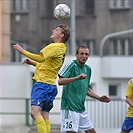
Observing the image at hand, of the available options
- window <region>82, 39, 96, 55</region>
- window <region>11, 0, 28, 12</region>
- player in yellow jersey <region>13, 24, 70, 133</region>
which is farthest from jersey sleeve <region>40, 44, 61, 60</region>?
window <region>11, 0, 28, 12</region>

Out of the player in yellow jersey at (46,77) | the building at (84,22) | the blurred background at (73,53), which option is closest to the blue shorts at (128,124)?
the player in yellow jersey at (46,77)

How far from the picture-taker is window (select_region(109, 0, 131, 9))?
149ft

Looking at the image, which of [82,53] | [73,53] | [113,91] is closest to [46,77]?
[82,53]

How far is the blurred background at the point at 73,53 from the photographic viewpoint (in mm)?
25656

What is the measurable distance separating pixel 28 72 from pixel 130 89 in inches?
605

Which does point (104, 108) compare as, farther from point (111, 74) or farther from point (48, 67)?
point (48, 67)

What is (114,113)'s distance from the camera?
26266mm

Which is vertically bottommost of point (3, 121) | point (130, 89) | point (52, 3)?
point (3, 121)

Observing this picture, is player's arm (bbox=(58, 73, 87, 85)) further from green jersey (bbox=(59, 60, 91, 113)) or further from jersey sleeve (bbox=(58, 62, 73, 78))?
green jersey (bbox=(59, 60, 91, 113))

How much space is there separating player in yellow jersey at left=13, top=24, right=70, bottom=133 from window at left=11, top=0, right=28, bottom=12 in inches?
1367

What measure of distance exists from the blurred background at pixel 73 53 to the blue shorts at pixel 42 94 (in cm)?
837

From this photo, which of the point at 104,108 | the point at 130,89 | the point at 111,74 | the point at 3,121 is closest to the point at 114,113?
the point at 104,108

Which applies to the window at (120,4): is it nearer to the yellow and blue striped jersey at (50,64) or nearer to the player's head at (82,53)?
the player's head at (82,53)

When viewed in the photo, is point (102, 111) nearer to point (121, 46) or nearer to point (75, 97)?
point (75, 97)
